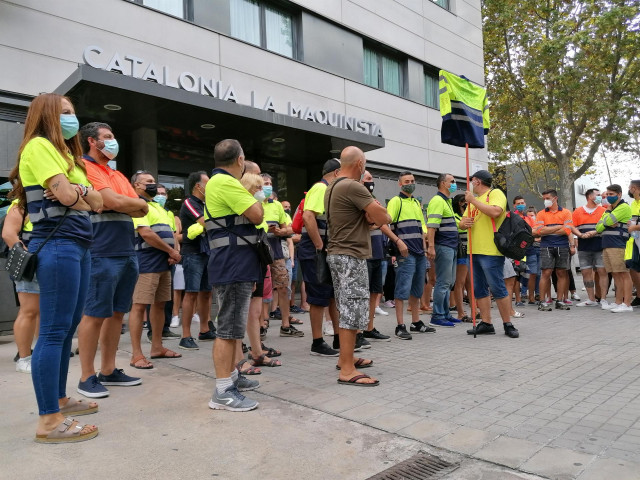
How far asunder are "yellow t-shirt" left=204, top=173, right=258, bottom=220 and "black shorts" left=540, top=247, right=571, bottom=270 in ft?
24.3

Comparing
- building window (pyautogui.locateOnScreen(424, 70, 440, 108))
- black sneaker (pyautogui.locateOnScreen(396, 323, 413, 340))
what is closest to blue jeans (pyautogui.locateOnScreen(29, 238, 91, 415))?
black sneaker (pyautogui.locateOnScreen(396, 323, 413, 340))

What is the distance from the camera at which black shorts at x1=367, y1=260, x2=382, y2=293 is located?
6398 millimetres

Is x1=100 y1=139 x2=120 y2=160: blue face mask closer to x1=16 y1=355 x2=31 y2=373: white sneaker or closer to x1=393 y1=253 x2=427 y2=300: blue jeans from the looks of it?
x1=16 y1=355 x2=31 y2=373: white sneaker

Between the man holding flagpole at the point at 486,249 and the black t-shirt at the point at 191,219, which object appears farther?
the man holding flagpole at the point at 486,249

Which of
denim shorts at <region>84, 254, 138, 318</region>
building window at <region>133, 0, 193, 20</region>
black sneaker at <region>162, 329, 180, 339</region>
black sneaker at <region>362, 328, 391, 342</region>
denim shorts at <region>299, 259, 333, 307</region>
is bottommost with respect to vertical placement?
black sneaker at <region>362, 328, 391, 342</region>

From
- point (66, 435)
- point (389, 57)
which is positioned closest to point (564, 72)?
point (389, 57)

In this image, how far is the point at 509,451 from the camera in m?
2.86

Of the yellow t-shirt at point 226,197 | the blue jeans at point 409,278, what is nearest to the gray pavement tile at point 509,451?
the yellow t-shirt at point 226,197

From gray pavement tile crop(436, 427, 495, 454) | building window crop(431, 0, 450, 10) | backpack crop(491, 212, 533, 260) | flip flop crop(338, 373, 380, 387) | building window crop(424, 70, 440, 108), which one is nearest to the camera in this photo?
gray pavement tile crop(436, 427, 495, 454)

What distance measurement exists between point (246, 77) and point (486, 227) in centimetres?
676

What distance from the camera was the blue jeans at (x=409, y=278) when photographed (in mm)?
6824

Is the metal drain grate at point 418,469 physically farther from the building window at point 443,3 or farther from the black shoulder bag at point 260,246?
the building window at point 443,3

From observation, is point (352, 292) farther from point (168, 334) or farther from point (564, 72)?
point (564, 72)

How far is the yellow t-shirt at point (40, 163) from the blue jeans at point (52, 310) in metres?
0.37
